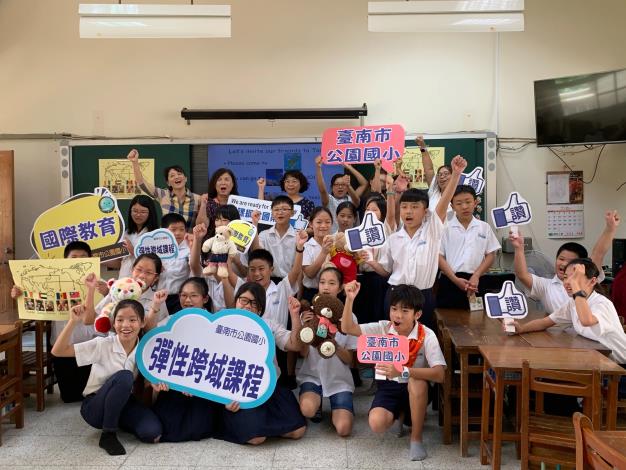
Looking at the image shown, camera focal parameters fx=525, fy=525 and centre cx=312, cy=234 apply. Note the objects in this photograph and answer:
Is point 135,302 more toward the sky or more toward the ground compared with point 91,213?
more toward the ground

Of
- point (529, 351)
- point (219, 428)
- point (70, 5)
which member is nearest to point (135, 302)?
point (219, 428)

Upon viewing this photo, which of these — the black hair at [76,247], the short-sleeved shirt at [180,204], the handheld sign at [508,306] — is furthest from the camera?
the short-sleeved shirt at [180,204]

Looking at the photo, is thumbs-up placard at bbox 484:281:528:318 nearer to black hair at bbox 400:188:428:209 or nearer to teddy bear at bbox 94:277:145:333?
black hair at bbox 400:188:428:209

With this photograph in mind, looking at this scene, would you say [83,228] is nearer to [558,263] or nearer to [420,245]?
[420,245]

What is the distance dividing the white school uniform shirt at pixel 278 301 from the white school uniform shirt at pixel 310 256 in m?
0.15

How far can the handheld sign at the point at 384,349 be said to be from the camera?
99.3 inches

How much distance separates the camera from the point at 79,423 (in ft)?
9.95

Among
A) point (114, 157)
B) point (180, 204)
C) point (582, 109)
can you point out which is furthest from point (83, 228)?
point (582, 109)

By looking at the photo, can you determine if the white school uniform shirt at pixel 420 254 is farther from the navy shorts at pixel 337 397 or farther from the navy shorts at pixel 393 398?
the navy shorts at pixel 337 397

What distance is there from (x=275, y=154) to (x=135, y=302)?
8.75ft

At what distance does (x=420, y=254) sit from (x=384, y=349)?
72 centimetres

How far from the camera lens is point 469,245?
3504mm

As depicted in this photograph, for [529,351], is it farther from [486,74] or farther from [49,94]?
[49,94]

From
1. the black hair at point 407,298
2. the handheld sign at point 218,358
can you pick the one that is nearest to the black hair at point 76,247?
the handheld sign at point 218,358
